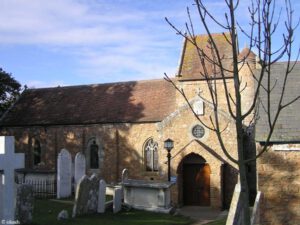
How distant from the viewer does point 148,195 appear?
18.8 meters

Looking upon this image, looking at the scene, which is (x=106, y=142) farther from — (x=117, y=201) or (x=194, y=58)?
(x=117, y=201)

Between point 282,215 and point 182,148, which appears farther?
point 182,148

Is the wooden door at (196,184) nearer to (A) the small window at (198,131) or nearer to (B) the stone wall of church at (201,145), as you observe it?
(B) the stone wall of church at (201,145)

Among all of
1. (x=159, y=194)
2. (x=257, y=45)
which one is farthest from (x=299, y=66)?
(x=257, y=45)

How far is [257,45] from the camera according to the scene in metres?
5.20

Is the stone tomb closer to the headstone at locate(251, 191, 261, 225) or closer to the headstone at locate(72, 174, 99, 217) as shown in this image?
the headstone at locate(72, 174, 99, 217)

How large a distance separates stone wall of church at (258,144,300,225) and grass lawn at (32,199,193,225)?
13.2 ft

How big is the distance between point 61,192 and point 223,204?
28.6ft

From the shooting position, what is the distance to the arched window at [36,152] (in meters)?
33.5

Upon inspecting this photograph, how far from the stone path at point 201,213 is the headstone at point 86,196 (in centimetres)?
437

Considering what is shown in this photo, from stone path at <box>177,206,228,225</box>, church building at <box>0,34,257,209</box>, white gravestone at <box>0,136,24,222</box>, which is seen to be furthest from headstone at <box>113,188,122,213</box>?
white gravestone at <box>0,136,24,222</box>

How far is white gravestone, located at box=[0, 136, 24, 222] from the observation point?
841 cm

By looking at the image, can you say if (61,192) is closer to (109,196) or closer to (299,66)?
(109,196)

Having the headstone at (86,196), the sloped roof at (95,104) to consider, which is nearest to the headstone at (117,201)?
the headstone at (86,196)
